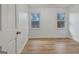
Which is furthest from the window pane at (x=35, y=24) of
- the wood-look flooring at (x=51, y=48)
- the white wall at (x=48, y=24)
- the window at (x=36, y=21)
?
the wood-look flooring at (x=51, y=48)

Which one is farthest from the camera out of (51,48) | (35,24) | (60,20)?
(60,20)

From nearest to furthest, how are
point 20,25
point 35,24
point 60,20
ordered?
point 20,25, point 35,24, point 60,20

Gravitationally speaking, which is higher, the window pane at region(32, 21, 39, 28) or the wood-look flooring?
the window pane at region(32, 21, 39, 28)

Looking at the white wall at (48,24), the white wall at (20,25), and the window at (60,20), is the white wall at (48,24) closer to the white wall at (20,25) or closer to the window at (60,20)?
the window at (60,20)

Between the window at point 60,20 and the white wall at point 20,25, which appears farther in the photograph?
the window at point 60,20

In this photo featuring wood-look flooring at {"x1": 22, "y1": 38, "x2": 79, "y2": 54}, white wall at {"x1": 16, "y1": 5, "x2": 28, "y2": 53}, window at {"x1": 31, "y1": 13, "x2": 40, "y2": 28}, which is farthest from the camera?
window at {"x1": 31, "y1": 13, "x2": 40, "y2": 28}

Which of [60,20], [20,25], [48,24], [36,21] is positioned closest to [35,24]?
[36,21]

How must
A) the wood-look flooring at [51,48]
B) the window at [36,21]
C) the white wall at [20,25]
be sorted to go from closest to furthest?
the white wall at [20,25] < the wood-look flooring at [51,48] < the window at [36,21]

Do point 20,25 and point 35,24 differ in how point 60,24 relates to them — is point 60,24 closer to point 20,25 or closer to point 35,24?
Result: point 35,24

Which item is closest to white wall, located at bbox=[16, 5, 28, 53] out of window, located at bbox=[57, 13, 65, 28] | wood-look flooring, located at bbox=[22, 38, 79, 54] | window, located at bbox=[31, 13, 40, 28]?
wood-look flooring, located at bbox=[22, 38, 79, 54]

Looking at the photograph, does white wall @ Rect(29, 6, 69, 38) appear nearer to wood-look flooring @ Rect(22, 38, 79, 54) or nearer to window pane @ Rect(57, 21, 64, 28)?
window pane @ Rect(57, 21, 64, 28)
